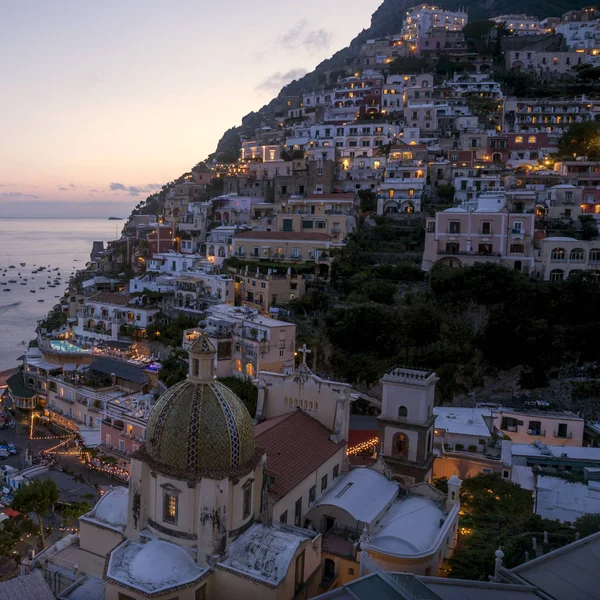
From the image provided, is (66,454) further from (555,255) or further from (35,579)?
(555,255)

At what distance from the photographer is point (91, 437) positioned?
34.8m

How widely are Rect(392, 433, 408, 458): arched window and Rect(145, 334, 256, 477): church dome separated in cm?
939

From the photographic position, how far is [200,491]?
1366 cm

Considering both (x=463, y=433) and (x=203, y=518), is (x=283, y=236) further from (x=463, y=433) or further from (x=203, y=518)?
(x=203, y=518)

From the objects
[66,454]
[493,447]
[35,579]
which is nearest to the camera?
[35,579]

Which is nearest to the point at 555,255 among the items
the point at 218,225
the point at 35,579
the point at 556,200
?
the point at 556,200

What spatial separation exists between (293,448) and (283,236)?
34.3 metres

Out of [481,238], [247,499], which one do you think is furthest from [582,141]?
[247,499]

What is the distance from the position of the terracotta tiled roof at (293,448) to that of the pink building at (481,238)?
2769 cm

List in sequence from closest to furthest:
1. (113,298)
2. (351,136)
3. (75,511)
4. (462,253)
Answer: (75,511) < (462,253) < (113,298) < (351,136)

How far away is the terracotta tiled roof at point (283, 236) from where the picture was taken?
4978 cm

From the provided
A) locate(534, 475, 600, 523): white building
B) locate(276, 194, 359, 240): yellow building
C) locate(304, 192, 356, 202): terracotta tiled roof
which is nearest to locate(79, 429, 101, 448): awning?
locate(534, 475, 600, 523): white building

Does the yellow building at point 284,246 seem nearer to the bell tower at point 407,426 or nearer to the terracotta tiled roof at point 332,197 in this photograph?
the terracotta tiled roof at point 332,197

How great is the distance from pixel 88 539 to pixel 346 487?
823cm
